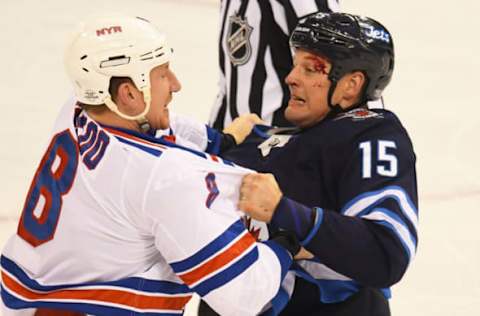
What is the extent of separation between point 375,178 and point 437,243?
2030 millimetres

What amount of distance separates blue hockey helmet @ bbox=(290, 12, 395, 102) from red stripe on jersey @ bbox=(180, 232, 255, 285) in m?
0.42

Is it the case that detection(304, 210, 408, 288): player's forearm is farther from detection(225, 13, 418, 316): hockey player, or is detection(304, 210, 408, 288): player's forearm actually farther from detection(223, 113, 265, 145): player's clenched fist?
detection(223, 113, 265, 145): player's clenched fist

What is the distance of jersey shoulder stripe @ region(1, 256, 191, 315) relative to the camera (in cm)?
181

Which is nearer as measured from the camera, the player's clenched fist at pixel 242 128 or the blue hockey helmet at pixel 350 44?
Answer: the blue hockey helmet at pixel 350 44

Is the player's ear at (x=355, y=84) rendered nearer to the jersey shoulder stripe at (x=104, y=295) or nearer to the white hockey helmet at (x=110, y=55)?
the white hockey helmet at (x=110, y=55)

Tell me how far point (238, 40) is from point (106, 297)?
0.98 meters

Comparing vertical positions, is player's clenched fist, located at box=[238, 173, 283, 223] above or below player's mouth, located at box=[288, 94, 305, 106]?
below

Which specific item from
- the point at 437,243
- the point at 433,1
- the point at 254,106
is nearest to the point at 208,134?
the point at 254,106

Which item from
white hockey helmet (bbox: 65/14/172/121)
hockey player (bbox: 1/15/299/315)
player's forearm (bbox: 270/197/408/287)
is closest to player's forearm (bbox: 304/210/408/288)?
player's forearm (bbox: 270/197/408/287)

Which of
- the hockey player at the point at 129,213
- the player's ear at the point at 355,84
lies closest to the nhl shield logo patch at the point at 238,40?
the player's ear at the point at 355,84

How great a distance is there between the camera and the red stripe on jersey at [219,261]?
5.71 feet

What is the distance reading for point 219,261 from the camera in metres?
1.74

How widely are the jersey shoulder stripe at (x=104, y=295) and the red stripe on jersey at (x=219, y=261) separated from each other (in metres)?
0.09

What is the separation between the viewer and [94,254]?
5.89ft
